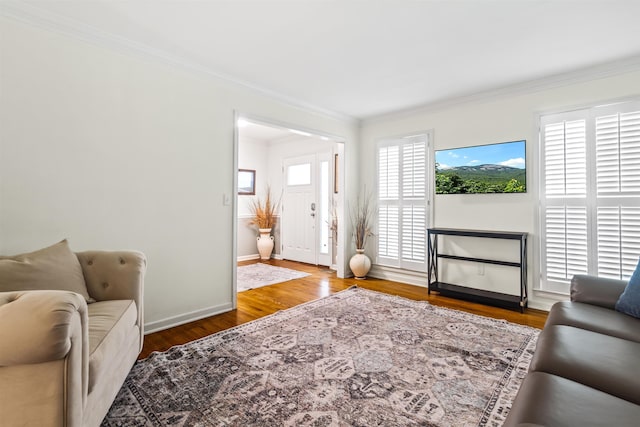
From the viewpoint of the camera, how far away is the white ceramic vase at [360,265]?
15.3 feet

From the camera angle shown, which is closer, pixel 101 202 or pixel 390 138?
pixel 101 202

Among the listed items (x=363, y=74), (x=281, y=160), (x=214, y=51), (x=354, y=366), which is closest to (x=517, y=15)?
(x=363, y=74)

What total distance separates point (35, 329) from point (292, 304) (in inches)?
103

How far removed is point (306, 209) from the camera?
6074mm

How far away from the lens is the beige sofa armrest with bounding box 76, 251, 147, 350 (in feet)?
6.37

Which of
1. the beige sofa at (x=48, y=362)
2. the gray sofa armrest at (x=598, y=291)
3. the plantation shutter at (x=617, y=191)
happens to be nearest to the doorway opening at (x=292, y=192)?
the plantation shutter at (x=617, y=191)

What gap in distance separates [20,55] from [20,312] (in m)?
2.08

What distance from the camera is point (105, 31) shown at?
7.79ft

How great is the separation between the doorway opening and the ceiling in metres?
2.38

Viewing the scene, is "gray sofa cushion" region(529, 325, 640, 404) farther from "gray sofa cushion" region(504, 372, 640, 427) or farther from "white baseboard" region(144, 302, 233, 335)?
"white baseboard" region(144, 302, 233, 335)

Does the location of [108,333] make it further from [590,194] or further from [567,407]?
[590,194]

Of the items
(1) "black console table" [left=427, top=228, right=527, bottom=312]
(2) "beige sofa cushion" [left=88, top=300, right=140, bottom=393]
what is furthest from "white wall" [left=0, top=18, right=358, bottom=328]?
(1) "black console table" [left=427, top=228, right=527, bottom=312]

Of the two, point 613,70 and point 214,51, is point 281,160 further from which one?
point 613,70

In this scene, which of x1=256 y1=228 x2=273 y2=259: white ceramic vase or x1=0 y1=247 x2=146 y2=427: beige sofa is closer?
x1=0 y1=247 x2=146 y2=427: beige sofa
